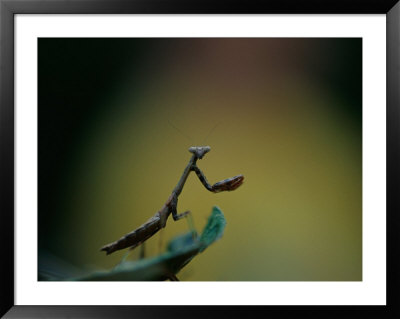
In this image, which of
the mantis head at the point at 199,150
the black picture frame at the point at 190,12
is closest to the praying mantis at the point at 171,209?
the mantis head at the point at 199,150

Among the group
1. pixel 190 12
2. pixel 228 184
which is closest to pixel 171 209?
pixel 228 184

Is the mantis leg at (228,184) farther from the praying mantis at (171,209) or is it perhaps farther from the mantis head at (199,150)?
Answer: the mantis head at (199,150)

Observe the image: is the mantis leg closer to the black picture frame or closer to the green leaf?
the green leaf

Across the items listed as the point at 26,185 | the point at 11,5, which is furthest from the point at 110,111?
the point at 11,5

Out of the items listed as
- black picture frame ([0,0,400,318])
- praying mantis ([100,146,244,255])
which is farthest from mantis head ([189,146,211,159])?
black picture frame ([0,0,400,318])

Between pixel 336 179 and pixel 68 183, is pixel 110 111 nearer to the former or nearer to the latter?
pixel 68 183

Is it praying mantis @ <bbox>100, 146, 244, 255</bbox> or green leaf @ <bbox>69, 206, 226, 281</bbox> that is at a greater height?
praying mantis @ <bbox>100, 146, 244, 255</bbox>

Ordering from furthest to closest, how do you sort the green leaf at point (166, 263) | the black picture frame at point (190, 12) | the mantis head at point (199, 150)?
1. the mantis head at point (199, 150)
2. the black picture frame at point (190, 12)
3. the green leaf at point (166, 263)

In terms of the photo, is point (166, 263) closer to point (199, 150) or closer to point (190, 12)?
point (199, 150)
